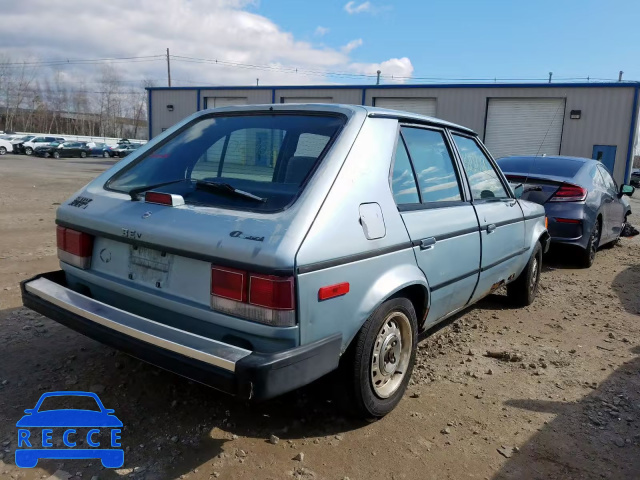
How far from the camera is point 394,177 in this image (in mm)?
2959

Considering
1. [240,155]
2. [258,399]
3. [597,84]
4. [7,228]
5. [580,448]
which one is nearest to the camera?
[258,399]

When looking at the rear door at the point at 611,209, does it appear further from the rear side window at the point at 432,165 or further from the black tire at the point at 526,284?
the rear side window at the point at 432,165

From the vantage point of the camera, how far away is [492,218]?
3.99 meters

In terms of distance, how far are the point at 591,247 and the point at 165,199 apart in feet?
21.5

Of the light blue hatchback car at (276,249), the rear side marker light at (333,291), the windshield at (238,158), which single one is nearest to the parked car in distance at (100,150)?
the windshield at (238,158)

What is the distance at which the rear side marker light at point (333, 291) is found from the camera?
92.5 inches

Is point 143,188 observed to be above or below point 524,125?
below

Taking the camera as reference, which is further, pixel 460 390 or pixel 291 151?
pixel 460 390

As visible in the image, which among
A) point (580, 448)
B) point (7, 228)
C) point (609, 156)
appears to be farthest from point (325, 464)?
point (609, 156)

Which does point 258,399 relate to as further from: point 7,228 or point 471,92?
point 471,92

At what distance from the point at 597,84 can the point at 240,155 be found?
19.6 m

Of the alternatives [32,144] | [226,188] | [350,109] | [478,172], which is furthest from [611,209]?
[32,144]

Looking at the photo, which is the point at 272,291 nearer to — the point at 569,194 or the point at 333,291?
the point at 333,291

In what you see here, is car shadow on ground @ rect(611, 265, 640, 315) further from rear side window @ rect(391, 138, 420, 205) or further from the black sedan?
the black sedan
